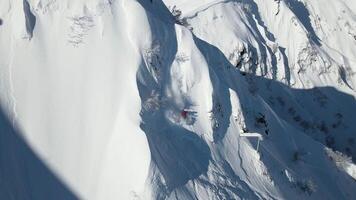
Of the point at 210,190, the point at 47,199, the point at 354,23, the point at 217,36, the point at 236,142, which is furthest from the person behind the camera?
the point at 354,23

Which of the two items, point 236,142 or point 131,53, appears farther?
point 236,142

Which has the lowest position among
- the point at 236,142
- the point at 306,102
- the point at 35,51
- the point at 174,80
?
the point at 306,102

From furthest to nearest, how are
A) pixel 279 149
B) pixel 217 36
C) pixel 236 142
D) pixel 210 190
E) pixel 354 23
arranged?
pixel 354 23 < pixel 217 36 < pixel 279 149 < pixel 236 142 < pixel 210 190

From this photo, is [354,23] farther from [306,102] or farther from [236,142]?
[236,142]

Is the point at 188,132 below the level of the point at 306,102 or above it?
above

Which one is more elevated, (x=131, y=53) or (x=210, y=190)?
(x=131, y=53)

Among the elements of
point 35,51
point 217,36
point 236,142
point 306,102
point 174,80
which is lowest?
point 306,102

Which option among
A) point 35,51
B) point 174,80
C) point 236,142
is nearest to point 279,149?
point 236,142

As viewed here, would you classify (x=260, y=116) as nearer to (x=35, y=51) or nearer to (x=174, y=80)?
(x=174, y=80)

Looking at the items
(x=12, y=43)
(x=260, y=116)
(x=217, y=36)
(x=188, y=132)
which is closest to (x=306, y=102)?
(x=217, y=36)
